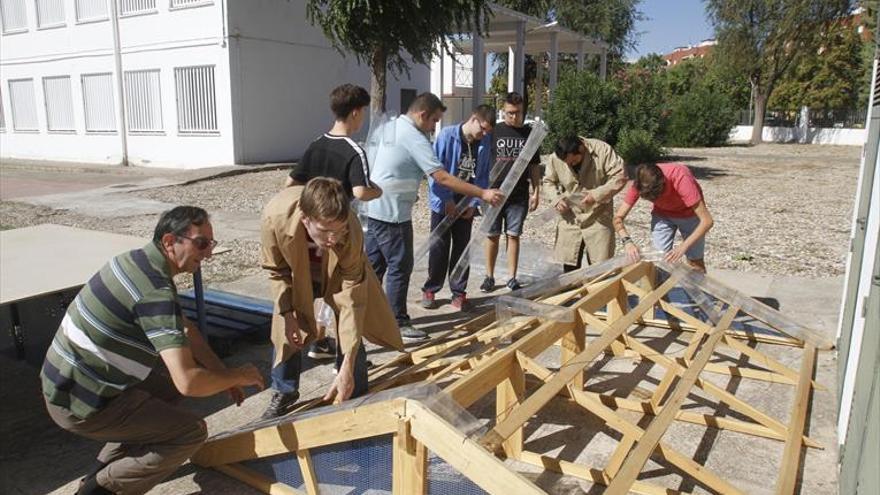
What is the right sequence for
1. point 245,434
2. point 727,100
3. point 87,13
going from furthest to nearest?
1. point 727,100
2. point 87,13
3. point 245,434

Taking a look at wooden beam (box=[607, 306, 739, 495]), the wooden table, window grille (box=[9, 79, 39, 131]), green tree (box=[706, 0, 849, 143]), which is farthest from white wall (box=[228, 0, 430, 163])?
green tree (box=[706, 0, 849, 143])

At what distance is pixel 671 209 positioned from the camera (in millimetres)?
4621

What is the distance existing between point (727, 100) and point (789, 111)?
19344 millimetres

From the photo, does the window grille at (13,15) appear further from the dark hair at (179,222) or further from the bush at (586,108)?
the dark hair at (179,222)

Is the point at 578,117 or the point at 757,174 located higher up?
the point at 578,117

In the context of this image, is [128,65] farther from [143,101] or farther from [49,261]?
[49,261]

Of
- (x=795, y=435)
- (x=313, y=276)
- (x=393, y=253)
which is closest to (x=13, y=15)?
(x=393, y=253)

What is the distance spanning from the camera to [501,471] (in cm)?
189

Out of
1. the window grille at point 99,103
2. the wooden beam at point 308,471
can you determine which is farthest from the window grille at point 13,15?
the wooden beam at point 308,471

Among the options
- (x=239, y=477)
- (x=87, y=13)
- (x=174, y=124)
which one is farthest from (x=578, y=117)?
(x=87, y=13)

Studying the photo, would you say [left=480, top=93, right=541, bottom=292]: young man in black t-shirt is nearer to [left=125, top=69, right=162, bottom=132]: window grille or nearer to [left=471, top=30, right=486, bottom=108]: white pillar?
[left=471, top=30, right=486, bottom=108]: white pillar

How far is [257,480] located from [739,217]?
911 centimetres

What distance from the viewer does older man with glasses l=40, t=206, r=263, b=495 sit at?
226 cm

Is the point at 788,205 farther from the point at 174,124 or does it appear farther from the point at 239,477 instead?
the point at 174,124
